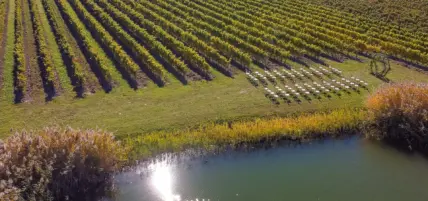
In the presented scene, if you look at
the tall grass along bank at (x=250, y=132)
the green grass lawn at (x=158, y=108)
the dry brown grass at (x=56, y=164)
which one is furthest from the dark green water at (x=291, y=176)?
the green grass lawn at (x=158, y=108)

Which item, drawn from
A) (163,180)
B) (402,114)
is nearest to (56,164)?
(163,180)

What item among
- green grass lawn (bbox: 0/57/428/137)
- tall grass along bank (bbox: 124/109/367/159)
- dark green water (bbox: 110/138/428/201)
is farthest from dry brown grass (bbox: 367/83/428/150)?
green grass lawn (bbox: 0/57/428/137)

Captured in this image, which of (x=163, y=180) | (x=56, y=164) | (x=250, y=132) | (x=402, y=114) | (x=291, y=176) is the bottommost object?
(x=163, y=180)

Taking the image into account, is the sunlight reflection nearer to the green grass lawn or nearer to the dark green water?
the dark green water

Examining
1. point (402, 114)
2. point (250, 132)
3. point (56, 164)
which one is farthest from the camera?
point (402, 114)

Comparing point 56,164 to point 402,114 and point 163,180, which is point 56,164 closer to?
point 163,180

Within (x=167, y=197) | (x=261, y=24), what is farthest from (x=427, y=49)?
(x=167, y=197)

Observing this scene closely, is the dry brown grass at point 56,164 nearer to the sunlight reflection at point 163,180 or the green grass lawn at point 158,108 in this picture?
the sunlight reflection at point 163,180
